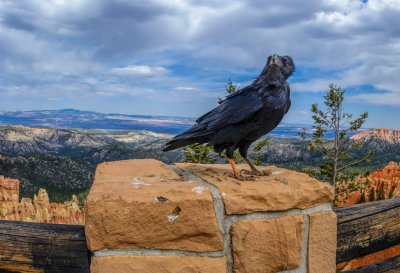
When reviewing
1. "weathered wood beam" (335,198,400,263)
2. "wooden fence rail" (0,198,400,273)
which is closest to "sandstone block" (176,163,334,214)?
"weathered wood beam" (335,198,400,263)

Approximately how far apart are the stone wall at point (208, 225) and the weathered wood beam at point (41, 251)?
262 mm

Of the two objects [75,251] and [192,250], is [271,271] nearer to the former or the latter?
[192,250]

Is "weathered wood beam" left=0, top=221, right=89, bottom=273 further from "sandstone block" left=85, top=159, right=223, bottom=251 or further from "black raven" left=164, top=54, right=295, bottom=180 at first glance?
"black raven" left=164, top=54, right=295, bottom=180

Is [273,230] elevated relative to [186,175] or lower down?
lower down

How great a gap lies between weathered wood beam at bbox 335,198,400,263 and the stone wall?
284mm

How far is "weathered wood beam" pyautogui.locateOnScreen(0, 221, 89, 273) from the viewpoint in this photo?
215 centimetres

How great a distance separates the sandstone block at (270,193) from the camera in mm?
2115

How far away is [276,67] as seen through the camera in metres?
2.60

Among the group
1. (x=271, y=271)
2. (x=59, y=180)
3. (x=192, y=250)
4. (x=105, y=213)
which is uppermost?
(x=105, y=213)

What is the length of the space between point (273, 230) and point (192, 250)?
421 millimetres

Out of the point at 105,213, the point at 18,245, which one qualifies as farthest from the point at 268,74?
the point at 18,245

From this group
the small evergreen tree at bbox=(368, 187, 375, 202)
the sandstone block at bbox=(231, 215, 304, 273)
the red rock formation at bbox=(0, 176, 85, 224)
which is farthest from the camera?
the red rock formation at bbox=(0, 176, 85, 224)

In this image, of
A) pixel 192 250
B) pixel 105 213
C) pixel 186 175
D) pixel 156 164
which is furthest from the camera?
pixel 156 164

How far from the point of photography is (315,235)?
2326 millimetres
